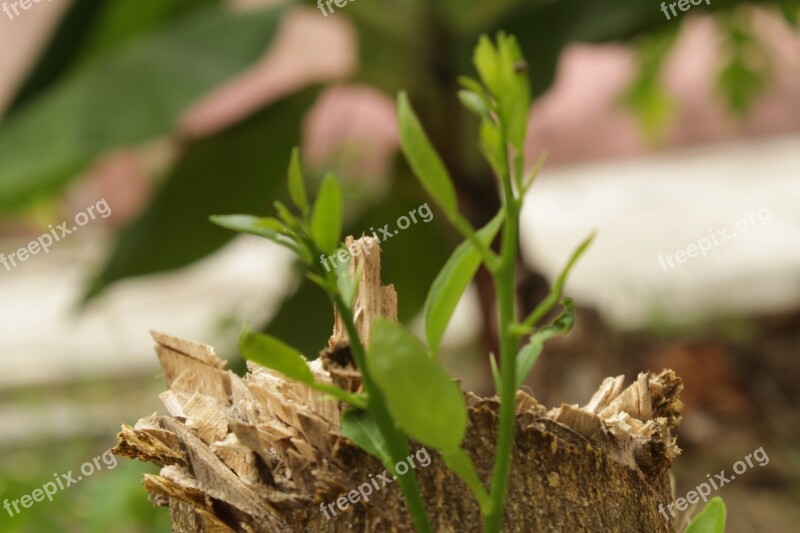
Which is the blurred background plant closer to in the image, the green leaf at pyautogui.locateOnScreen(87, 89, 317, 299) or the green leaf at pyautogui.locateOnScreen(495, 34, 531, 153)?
the green leaf at pyautogui.locateOnScreen(87, 89, 317, 299)

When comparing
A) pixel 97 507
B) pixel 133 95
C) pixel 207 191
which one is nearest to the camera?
pixel 97 507

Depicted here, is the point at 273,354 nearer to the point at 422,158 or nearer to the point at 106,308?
the point at 422,158

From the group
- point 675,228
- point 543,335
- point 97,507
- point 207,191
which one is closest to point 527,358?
point 543,335

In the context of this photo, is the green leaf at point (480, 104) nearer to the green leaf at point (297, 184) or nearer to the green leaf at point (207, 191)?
the green leaf at point (297, 184)

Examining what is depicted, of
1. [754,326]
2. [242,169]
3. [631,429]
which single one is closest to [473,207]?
[242,169]

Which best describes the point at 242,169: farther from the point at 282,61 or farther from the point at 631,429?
the point at 282,61
